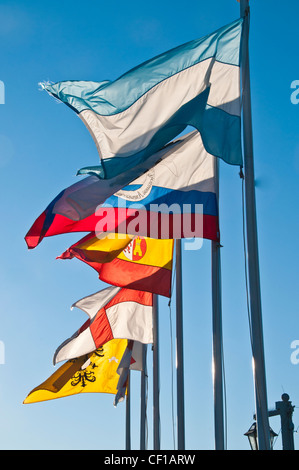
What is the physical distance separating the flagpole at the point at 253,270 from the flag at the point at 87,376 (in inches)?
463

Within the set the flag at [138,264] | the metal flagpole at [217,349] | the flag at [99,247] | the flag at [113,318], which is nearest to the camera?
the metal flagpole at [217,349]

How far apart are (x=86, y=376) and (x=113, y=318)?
3693 millimetres

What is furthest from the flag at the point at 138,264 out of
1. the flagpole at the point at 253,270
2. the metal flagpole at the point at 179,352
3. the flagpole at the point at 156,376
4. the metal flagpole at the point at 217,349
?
the flagpole at the point at 253,270

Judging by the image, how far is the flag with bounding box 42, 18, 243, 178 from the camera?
1184 cm

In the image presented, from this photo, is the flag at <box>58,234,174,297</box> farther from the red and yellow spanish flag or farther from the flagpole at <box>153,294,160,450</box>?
the red and yellow spanish flag

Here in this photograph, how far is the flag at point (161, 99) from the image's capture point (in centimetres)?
1184

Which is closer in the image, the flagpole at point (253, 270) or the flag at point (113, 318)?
the flagpole at point (253, 270)

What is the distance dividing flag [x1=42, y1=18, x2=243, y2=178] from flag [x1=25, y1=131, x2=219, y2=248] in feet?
4.22

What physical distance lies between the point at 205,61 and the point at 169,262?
221 inches

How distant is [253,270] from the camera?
416 inches

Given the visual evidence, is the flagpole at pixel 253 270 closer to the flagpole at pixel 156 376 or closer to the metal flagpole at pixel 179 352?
the metal flagpole at pixel 179 352
